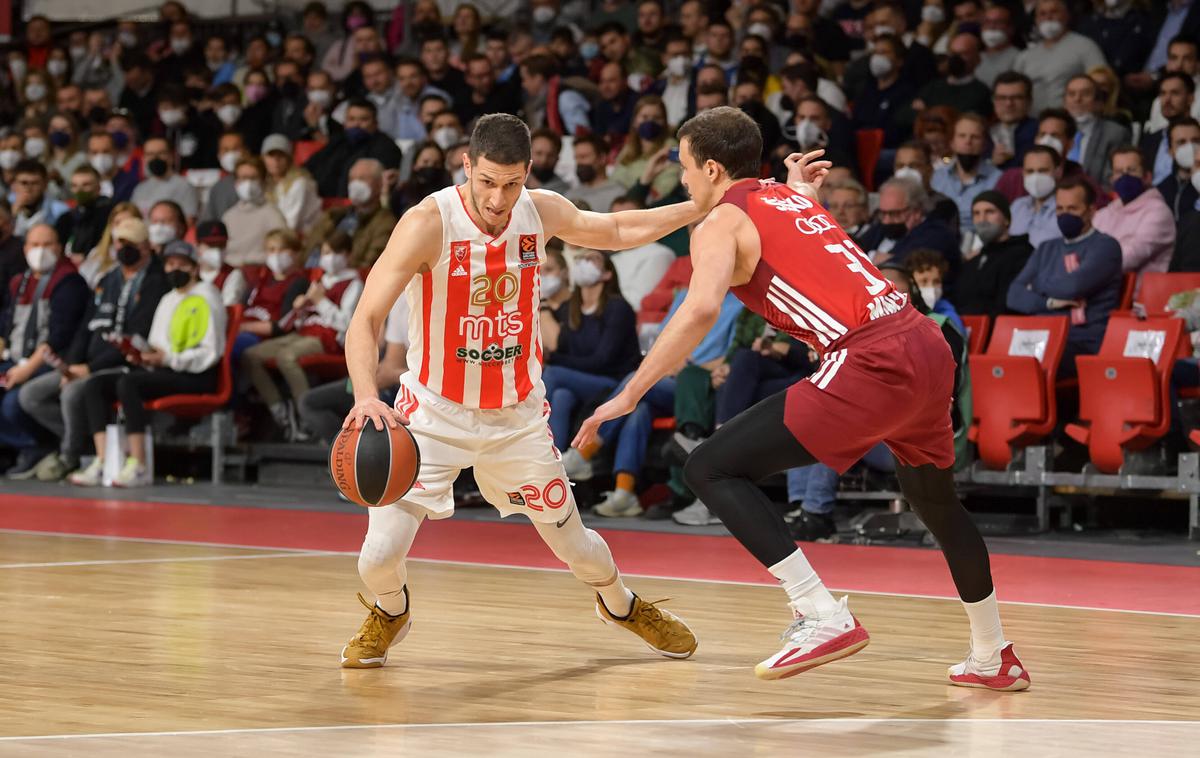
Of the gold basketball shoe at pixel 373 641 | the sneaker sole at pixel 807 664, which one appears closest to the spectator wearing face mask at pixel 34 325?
the gold basketball shoe at pixel 373 641

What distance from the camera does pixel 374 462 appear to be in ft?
14.8

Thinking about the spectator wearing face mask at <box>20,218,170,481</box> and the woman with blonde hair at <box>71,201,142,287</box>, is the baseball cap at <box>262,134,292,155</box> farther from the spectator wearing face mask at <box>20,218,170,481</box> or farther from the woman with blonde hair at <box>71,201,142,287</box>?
the spectator wearing face mask at <box>20,218,170,481</box>

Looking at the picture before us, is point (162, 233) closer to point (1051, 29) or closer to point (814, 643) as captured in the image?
point (1051, 29)

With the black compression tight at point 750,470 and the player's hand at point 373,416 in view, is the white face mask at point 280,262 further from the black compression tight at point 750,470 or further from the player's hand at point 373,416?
the black compression tight at point 750,470

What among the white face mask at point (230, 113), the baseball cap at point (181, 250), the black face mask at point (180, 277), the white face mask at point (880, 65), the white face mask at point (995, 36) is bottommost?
the black face mask at point (180, 277)

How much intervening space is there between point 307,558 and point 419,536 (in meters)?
1.15

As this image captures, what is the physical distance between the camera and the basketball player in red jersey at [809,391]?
4.48 m

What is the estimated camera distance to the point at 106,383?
1154 cm

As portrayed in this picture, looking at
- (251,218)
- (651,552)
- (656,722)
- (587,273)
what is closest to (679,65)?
(587,273)

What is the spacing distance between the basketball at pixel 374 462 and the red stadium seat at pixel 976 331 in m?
5.30

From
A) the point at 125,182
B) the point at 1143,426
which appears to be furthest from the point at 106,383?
the point at 1143,426

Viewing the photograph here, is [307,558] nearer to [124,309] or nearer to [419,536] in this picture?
[419,536]

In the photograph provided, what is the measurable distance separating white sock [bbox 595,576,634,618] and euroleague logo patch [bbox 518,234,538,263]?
98 cm

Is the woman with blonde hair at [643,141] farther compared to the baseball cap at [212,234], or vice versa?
the baseball cap at [212,234]
